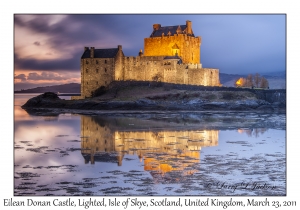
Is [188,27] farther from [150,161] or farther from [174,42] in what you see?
[150,161]

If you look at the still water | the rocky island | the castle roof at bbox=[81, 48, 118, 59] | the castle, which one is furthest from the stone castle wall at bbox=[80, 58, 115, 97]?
the still water

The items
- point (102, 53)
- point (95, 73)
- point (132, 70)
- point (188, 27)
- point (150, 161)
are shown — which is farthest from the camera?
point (188, 27)

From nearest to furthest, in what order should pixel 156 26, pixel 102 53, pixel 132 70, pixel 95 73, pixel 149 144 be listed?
pixel 149 144, pixel 95 73, pixel 102 53, pixel 132 70, pixel 156 26

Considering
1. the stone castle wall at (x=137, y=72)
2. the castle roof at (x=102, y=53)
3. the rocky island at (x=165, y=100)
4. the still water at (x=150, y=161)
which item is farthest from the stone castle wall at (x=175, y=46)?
the still water at (x=150, y=161)

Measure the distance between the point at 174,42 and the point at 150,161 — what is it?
1200 inches

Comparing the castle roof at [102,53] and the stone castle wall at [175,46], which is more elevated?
the stone castle wall at [175,46]

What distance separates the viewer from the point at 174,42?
137 feet

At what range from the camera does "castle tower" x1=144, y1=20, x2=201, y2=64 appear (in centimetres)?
4150

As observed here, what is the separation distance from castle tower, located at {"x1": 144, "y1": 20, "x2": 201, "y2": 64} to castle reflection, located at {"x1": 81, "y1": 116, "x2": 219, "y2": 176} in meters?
21.3

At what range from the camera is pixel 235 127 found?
2050 centimetres

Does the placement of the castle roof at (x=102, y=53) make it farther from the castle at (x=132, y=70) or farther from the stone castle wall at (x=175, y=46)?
the stone castle wall at (x=175, y=46)

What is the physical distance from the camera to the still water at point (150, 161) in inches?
377

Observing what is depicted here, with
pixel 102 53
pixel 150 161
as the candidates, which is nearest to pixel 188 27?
pixel 102 53
